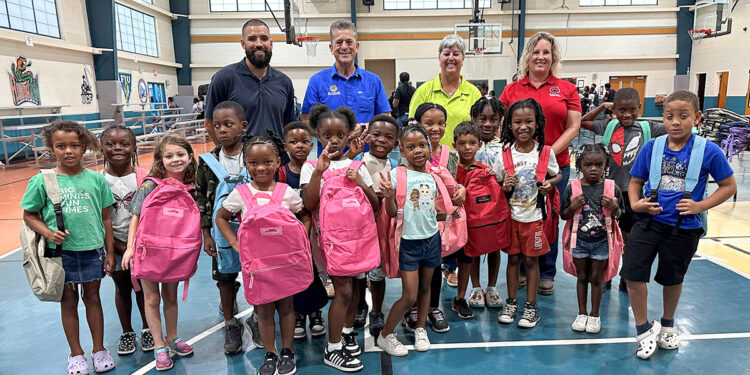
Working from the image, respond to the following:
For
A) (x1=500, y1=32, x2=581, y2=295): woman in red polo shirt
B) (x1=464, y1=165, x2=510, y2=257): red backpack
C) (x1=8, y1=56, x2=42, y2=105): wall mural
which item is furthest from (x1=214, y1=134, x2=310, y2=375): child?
(x1=8, y1=56, x2=42, y2=105): wall mural

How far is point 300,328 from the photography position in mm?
2893

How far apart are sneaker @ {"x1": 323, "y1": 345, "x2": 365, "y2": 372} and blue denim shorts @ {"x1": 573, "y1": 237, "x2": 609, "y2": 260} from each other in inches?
61.4

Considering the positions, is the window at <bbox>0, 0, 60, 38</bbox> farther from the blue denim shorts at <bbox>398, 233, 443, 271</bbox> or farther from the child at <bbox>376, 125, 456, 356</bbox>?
the blue denim shorts at <bbox>398, 233, 443, 271</bbox>

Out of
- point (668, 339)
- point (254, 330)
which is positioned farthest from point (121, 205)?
point (668, 339)

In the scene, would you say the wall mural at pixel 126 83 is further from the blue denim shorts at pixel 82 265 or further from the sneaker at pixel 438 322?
the sneaker at pixel 438 322

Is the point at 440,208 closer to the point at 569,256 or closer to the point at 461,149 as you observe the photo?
the point at 461,149

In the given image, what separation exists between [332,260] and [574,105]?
2118mm

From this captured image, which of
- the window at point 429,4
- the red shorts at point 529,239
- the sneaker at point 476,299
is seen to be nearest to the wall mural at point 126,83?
the window at point 429,4

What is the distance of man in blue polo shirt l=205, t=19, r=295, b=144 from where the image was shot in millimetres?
3016

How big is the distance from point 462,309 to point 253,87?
2.14m

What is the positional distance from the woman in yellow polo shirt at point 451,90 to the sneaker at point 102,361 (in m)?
2.51

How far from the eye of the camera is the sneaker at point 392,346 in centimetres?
263

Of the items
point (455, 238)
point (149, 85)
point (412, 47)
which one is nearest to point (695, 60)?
point (412, 47)

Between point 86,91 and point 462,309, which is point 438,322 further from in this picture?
point 86,91
